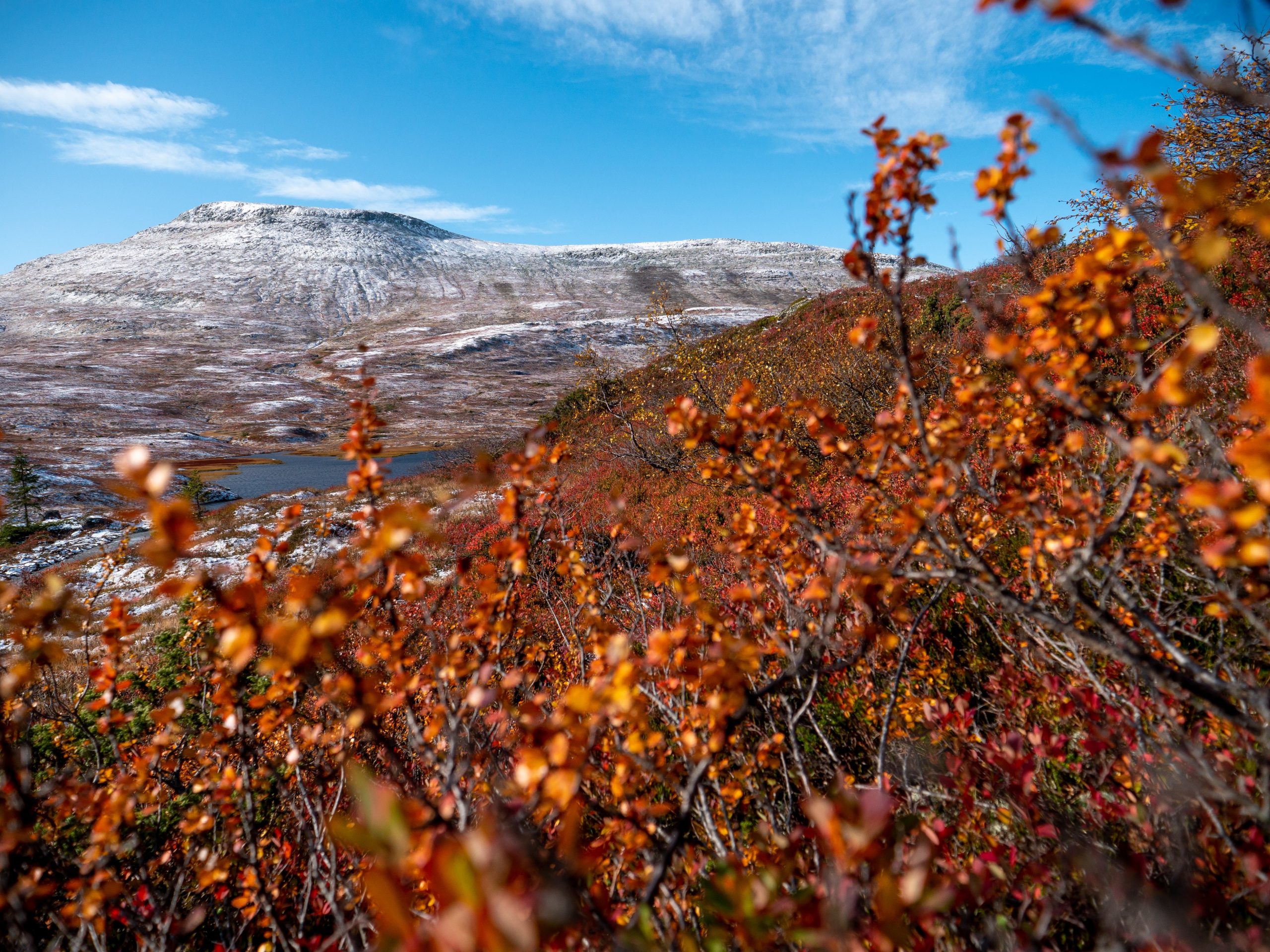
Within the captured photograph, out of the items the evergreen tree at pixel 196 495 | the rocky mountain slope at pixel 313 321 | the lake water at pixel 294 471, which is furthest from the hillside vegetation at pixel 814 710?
the rocky mountain slope at pixel 313 321

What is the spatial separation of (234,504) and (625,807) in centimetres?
2239

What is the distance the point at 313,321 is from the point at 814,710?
8842cm

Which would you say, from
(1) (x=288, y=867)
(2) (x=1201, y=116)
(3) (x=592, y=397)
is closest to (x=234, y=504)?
(3) (x=592, y=397)

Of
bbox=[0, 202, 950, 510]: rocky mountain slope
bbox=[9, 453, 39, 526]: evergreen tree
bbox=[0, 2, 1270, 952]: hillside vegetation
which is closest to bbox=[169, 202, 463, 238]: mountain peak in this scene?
bbox=[0, 202, 950, 510]: rocky mountain slope

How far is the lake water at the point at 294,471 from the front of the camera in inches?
941

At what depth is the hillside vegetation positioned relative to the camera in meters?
0.95

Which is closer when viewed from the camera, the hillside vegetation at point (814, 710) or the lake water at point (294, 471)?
the hillside vegetation at point (814, 710)

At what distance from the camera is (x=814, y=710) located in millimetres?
3592

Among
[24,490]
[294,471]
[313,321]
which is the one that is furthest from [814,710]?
[313,321]

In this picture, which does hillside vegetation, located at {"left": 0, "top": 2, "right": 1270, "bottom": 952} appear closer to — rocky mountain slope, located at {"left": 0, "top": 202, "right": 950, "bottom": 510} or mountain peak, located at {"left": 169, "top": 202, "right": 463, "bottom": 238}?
rocky mountain slope, located at {"left": 0, "top": 202, "right": 950, "bottom": 510}

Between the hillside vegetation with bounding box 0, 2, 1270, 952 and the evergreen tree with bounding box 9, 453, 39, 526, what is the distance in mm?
20632

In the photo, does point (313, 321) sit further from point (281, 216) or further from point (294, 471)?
point (294, 471)

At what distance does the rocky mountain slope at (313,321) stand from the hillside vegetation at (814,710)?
24.8 metres

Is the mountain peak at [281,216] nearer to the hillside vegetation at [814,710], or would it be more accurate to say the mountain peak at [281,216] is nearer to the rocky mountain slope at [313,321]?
the rocky mountain slope at [313,321]
